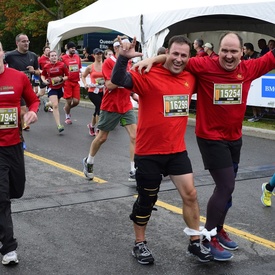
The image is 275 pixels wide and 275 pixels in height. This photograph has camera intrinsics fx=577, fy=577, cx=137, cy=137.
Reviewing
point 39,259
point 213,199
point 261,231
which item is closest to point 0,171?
point 39,259

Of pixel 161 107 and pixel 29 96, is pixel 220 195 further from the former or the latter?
pixel 29 96

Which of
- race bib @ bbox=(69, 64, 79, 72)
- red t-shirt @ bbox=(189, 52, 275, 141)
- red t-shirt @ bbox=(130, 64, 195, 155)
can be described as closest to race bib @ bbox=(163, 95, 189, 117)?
red t-shirt @ bbox=(130, 64, 195, 155)

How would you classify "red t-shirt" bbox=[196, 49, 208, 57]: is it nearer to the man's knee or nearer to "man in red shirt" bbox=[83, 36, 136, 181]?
"man in red shirt" bbox=[83, 36, 136, 181]

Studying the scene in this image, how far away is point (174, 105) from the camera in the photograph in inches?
185

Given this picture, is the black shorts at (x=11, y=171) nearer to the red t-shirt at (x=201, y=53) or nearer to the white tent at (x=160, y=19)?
the white tent at (x=160, y=19)

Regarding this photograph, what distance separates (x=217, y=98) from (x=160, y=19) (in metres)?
10.9

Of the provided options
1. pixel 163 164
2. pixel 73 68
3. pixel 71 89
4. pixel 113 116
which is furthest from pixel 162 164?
pixel 73 68

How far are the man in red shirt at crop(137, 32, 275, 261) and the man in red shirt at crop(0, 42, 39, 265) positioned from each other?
4.84 ft

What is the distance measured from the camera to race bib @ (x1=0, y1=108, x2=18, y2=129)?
4.83m

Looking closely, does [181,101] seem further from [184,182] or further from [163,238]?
[163,238]

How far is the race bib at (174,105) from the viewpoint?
4.68m

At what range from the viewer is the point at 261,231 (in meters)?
5.78

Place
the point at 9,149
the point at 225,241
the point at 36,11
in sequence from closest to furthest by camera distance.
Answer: the point at 9,149, the point at 225,241, the point at 36,11

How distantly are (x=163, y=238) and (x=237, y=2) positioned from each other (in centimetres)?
955
